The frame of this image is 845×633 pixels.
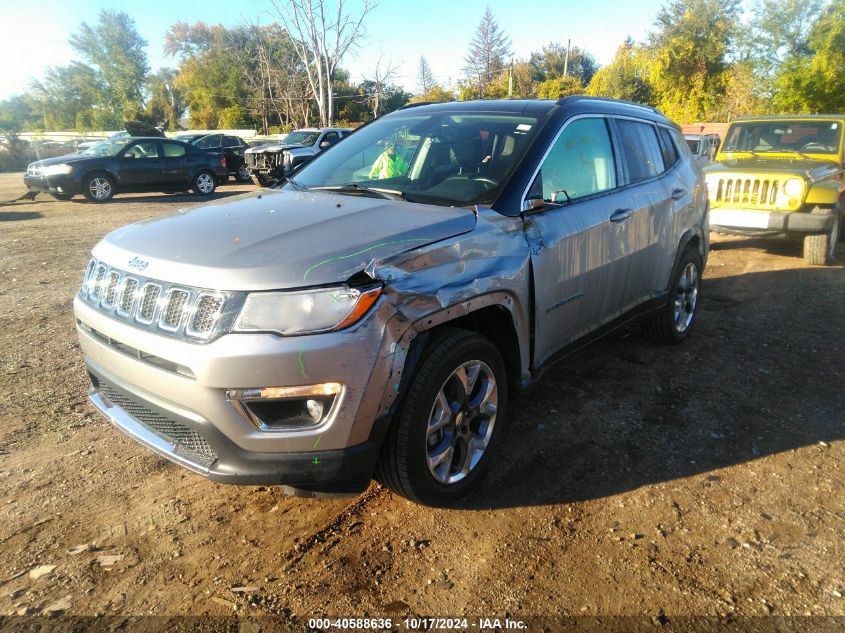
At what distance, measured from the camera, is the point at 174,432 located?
253cm

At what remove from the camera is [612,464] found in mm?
3359

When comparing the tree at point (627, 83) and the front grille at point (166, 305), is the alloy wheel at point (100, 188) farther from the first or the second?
the tree at point (627, 83)

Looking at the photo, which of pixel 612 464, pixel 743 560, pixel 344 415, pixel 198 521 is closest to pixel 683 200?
pixel 612 464

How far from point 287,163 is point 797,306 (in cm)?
533

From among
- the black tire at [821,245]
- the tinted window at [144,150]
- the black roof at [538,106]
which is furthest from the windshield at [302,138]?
the black roof at [538,106]

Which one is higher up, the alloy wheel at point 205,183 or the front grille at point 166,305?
the front grille at point 166,305

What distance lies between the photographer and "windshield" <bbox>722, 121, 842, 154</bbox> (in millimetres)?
8742

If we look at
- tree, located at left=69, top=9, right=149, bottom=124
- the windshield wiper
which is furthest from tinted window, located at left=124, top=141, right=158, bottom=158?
tree, located at left=69, top=9, right=149, bottom=124

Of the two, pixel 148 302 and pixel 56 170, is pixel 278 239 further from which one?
pixel 56 170

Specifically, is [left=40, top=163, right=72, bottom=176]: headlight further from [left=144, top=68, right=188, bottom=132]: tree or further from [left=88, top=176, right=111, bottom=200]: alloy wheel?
[left=144, top=68, right=188, bottom=132]: tree

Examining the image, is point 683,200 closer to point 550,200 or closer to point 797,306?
point 550,200

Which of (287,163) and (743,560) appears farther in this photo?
(287,163)

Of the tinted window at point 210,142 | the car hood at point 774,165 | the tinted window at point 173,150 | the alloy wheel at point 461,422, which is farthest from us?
the tinted window at point 210,142

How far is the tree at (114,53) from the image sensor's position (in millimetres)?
58031
